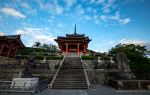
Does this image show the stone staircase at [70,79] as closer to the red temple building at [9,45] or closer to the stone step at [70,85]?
the stone step at [70,85]

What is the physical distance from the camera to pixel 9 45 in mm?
31906

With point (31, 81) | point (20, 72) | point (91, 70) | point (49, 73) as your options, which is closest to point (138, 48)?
point (91, 70)

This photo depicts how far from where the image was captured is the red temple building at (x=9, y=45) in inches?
1166

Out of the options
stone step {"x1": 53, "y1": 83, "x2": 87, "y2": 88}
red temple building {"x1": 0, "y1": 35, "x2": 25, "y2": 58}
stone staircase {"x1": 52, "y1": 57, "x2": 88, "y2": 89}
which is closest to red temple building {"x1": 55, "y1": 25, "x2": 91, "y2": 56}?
red temple building {"x1": 0, "y1": 35, "x2": 25, "y2": 58}

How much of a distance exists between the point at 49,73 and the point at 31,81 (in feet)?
30.6

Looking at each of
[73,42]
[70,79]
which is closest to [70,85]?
[70,79]

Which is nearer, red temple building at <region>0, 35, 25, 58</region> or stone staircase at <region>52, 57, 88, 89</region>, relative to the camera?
stone staircase at <region>52, 57, 88, 89</region>

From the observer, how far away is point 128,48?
38500 millimetres

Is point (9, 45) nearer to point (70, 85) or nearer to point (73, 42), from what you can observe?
point (73, 42)

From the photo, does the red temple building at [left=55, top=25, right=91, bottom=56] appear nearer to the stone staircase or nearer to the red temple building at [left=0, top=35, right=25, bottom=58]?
the red temple building at [left=0, top=35, right=25, bottom=58]

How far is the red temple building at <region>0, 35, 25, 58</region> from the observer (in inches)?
1166

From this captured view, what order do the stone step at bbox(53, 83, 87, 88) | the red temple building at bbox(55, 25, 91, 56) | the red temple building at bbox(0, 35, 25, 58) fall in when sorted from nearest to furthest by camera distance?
1. the stone step at bbox(53, 83, 87, 88)
2. the red temple building at bbox(0, 35, 25, 58)
3. the red temple building at bbox(55, 25, 91, 56)

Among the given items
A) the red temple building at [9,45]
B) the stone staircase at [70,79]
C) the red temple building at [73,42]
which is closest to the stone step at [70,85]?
the stone staircase at [70,79]

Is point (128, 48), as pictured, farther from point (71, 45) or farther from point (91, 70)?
point (91, 70)
